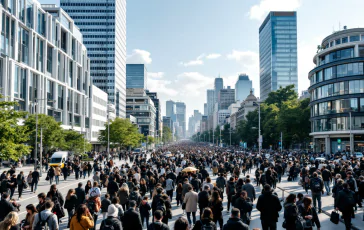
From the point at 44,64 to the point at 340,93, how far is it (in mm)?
55197

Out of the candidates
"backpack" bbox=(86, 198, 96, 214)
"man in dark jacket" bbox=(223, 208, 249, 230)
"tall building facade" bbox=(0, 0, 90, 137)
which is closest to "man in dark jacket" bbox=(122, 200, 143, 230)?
"man in dark jacket" bbox=(223, 208, 249, 230)

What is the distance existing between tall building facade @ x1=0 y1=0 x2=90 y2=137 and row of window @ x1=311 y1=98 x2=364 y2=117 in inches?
2024

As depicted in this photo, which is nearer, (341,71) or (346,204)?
(346,204)

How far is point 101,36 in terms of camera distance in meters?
133

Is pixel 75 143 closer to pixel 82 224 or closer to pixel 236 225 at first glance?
pixel 82 224

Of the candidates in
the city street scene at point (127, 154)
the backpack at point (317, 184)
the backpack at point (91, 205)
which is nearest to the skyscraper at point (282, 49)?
the city street scene at point (127, 154)

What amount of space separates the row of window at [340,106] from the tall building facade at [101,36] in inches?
3248

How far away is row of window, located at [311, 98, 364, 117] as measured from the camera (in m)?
63.0

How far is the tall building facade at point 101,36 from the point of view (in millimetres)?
132875

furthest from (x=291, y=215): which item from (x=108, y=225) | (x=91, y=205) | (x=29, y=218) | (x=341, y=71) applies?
(x=341, y=71)

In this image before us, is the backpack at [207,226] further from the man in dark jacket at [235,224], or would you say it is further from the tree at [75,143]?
the tree at [75,143]

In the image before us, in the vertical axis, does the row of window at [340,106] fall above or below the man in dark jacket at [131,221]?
above

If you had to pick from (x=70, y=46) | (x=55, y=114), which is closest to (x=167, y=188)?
(x=55, y=114)

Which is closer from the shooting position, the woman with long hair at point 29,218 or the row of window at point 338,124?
the woman with long hair at point 29,218
